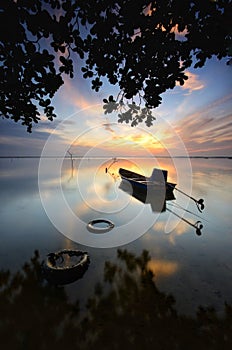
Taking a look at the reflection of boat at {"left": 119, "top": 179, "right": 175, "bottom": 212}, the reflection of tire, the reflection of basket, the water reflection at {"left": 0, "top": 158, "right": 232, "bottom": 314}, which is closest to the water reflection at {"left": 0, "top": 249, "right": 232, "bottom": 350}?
the reflection of basket

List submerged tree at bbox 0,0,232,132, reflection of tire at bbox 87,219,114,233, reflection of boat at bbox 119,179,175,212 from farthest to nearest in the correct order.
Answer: reflection of boat at bbox 119,179,175,212, reflection of tire at bbox 87,219,114,233, submerged tree at bbox 0,0,232,132

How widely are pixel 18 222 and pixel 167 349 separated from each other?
12.6 meters

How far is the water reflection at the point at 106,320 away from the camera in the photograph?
491 centimetres

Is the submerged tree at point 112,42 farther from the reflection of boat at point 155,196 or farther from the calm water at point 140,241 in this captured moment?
the reflection of boat at point 155,196

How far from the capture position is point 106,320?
18.2 ft

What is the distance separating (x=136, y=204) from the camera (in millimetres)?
19734

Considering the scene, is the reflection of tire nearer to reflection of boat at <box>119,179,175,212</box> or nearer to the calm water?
the calm water

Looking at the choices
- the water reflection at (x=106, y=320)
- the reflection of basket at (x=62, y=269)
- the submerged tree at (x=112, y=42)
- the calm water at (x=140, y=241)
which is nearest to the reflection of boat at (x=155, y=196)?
the calm water at (x=140, y=241)

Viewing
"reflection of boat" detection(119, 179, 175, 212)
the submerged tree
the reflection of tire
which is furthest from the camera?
"reflection of boat" detection(119, 179, 175, 212)

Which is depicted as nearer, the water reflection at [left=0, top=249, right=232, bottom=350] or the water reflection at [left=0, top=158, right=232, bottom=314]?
the water reflection at [left=0, top=249, right=232, bottom=350]

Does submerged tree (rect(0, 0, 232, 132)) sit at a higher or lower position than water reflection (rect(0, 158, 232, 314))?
higher

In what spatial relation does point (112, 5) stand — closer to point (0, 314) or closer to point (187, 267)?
point (0, 314)

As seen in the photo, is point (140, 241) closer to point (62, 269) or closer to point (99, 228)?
point (99, 228)

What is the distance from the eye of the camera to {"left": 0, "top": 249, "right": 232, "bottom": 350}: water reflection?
491 cm
